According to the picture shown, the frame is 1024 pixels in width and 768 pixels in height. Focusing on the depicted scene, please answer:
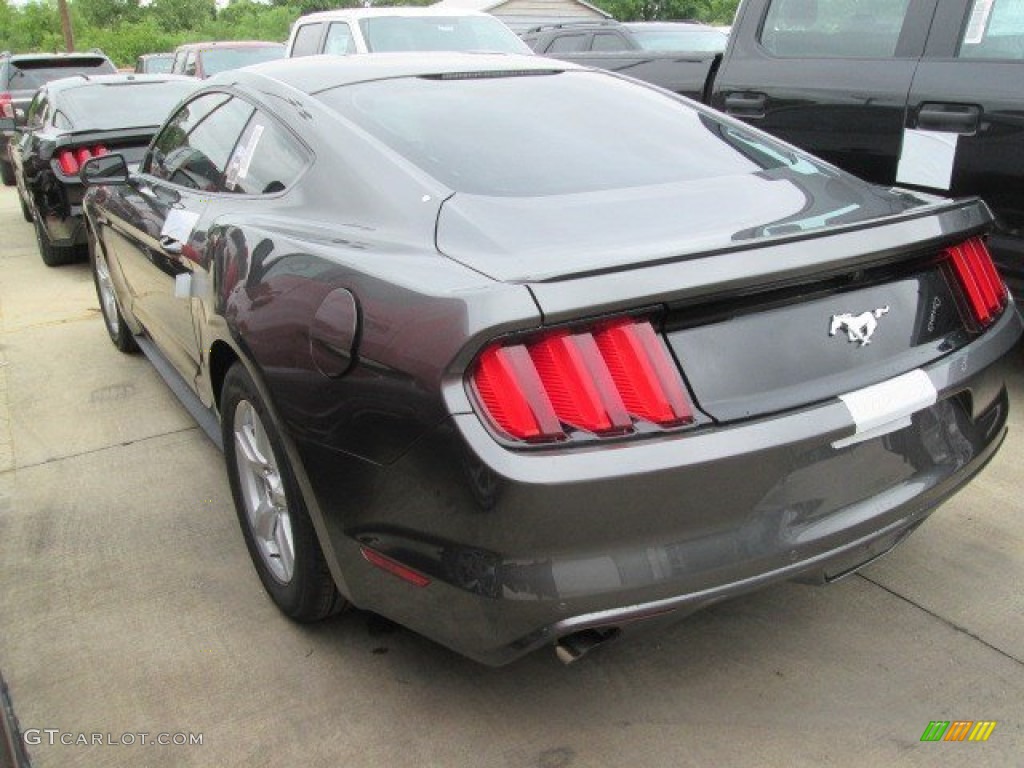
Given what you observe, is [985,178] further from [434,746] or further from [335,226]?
[434,746]

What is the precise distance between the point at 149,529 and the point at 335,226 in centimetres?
153

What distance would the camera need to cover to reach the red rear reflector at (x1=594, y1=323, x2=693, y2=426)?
1.86 metres

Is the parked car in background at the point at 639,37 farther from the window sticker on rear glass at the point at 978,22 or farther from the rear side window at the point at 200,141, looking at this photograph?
the rear side window at the point at 200,141

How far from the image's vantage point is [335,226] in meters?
2.40

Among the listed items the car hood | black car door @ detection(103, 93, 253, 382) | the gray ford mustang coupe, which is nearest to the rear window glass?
black car door @ detection(103, 93, 253, 382)

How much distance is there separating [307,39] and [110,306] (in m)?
5.51

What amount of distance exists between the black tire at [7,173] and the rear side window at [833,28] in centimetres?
1245

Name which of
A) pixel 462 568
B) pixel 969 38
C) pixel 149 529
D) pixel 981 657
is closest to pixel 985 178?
pixel 969 38

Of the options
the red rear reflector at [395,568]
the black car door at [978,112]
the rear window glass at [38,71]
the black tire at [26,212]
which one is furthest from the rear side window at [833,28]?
the rear window glass at [38,71]

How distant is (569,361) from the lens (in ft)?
6.00

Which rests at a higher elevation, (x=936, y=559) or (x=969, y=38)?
(x=969, y=38)

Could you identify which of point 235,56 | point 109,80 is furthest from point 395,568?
point 235,56

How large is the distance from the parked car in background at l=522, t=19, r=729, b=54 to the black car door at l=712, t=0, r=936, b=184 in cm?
435

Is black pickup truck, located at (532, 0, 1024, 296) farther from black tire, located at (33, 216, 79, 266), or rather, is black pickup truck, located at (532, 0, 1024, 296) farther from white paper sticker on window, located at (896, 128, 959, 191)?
black tire, located at (33, 216, 79, 266)
